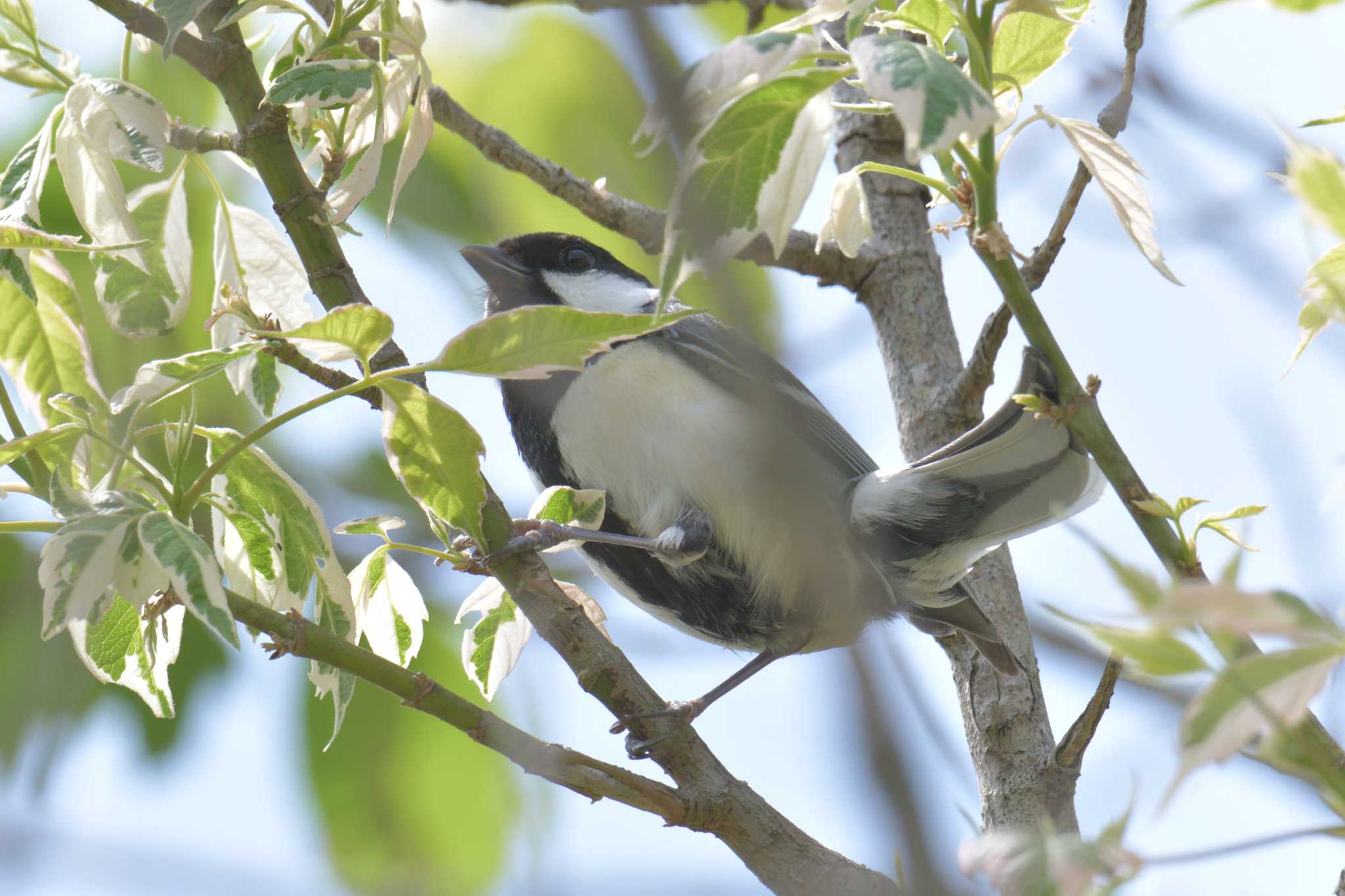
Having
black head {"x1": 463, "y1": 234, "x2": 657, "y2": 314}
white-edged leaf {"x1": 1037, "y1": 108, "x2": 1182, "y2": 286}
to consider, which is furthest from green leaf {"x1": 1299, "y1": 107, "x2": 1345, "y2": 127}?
black head {"x1": 463, "y1": 234, "x2": 657, "y2": 314}

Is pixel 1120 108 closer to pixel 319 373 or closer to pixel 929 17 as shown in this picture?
pixel 929 17

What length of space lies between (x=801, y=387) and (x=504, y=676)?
108 cm

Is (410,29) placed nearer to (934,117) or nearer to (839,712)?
(934,117)

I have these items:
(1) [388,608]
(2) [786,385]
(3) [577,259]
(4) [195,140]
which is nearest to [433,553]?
(1) [388,608]

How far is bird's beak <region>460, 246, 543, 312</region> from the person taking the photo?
8.29 feet

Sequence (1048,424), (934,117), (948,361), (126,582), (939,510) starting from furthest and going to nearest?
1. (948,361)
2. (939,510)
3. (1048,424)
4. (126,582)
5. (934,117)

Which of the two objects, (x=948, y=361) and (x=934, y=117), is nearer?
(x=934, y=117)

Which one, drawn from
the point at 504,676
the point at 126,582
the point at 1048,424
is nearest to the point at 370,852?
the point at 504,676

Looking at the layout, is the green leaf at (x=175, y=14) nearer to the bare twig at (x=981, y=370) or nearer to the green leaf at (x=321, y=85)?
the green leaf at (x=321, y=85)

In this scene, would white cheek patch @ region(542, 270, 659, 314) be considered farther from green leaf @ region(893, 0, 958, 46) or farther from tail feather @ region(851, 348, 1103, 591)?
green leaf @ region(893, 0, 958, 46)

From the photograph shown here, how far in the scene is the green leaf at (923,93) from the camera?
849mm

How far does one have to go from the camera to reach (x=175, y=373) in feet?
3.95

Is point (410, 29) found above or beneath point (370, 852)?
above

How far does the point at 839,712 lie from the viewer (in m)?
0.71
